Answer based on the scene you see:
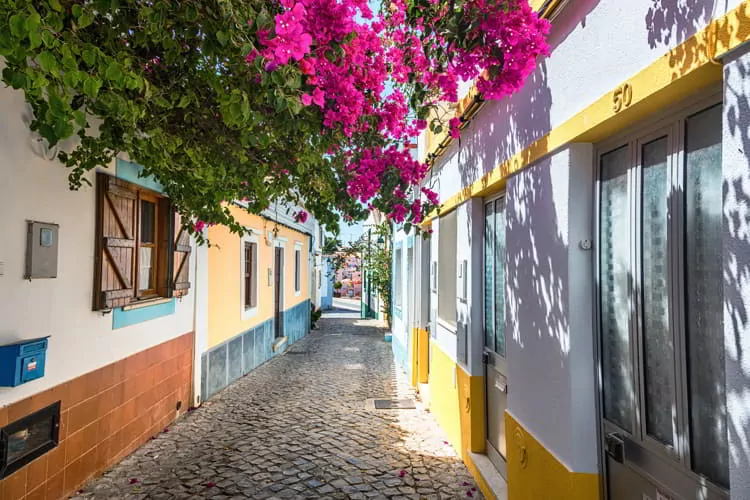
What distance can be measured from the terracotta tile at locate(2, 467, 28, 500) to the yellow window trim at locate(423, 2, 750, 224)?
156 inches

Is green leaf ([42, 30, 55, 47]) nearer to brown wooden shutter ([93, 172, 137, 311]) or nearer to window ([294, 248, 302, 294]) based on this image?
brown wooden shutter ([93, 172, 137, 311])

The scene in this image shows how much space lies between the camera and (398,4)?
3.71 meters

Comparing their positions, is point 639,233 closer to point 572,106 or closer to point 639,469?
point 572,106

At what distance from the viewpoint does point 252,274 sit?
28.7 ft

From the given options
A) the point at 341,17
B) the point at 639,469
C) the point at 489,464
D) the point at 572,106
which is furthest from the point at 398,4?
the point at 489,464

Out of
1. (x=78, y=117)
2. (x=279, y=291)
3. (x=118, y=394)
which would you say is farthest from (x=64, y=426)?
(x=279, y=291)

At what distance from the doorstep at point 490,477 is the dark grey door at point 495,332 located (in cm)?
6

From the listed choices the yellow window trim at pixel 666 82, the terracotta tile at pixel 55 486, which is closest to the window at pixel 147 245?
the terracotta tile at pixel 55 486

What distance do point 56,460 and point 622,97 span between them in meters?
4.41

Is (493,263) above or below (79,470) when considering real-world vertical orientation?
above

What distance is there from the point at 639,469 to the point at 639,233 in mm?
1039

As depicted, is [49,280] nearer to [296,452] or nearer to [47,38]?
[47,38]

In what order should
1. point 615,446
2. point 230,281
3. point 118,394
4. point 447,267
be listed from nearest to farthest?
point 615,446
point 118,394
point 447,267
point 230,281

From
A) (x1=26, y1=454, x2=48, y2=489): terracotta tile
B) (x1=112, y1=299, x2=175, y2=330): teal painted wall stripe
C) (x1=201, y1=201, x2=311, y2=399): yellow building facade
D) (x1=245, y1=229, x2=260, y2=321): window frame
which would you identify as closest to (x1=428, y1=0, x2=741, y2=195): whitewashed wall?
(x1=201, y1=201, x2=311, y2=399): yellow building facade
